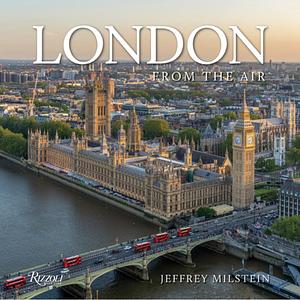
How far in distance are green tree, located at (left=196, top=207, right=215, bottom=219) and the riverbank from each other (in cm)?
145

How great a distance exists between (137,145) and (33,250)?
1418 cm

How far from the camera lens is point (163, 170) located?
2672 centimetres

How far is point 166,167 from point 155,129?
69.8 feet

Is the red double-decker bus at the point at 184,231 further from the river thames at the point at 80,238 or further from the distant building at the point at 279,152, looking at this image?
the distant building at the point at 279,152

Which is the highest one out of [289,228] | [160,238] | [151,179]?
[151,179]

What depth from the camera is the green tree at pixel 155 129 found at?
4797cm

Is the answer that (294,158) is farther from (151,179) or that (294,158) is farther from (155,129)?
(155,129)

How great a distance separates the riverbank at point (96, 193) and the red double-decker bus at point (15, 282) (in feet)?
29.7

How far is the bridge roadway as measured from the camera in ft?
58.4

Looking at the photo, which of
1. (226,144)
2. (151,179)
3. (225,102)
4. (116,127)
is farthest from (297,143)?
(225,102)

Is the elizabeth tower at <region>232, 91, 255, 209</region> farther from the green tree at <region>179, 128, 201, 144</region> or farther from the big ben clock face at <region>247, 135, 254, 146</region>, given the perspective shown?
the green tree at <region>179, 128, 201, 144</region>

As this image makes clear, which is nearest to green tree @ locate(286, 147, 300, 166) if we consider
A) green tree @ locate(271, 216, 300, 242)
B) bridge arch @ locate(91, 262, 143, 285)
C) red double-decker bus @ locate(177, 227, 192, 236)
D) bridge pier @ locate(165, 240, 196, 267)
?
green tree @ locate(271, 216, 300, 242)

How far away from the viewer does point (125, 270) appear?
20500mm

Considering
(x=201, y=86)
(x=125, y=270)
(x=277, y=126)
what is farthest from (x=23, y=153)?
(x=201, y=86)
